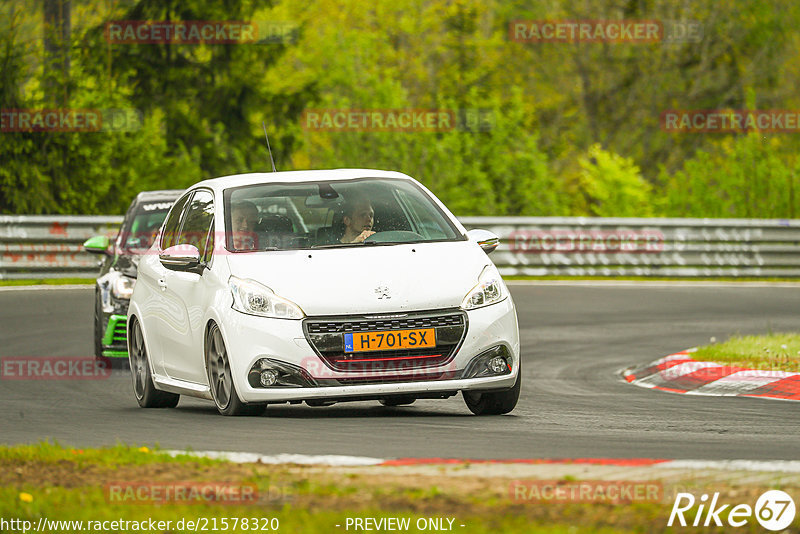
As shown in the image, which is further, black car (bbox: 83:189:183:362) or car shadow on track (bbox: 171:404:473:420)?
black car (bbox: 83:189:183:362)

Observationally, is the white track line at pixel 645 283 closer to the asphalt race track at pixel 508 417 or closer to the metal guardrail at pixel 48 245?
the asphalt race track at pixel 508 417

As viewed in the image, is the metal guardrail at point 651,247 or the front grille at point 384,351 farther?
the metal guardrail at point 651,247

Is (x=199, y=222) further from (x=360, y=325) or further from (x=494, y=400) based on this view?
(x=494, y=400)

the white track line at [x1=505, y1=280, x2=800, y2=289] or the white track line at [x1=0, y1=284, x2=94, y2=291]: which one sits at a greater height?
the white track line at [x1=0, y1=284, x2=94, y2=291]

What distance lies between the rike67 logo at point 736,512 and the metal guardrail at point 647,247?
762 inches

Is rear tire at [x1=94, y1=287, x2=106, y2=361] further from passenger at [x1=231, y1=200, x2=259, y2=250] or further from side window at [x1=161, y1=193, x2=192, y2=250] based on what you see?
passenger at [x1=231, y1=200, x2=259, y2=250]

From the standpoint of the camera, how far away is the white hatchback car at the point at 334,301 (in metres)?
9.12

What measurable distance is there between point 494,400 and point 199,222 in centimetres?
241

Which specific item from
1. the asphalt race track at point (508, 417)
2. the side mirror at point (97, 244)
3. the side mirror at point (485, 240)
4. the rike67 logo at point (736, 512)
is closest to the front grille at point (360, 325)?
the asphalt race track at point (508, 417)

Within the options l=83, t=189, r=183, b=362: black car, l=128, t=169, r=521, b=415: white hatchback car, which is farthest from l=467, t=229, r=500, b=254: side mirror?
l=83, t=189, r=183, b=362: black car

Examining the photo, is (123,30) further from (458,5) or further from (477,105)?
(458,5)
